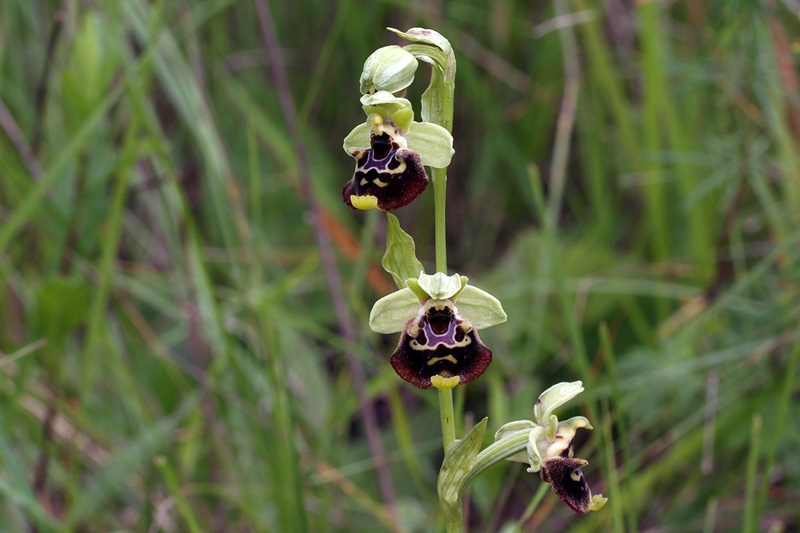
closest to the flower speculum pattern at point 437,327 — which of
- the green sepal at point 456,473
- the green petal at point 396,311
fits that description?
the green petal at point 396,311

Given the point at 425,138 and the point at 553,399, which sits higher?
the point at 425,138

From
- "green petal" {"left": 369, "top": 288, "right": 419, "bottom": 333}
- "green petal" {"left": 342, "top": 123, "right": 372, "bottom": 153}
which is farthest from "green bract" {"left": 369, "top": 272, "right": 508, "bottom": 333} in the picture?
"green petal" {"left": 342, "top": 123, "right": 372, "bottom": 153}

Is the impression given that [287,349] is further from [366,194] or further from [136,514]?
[366,194]

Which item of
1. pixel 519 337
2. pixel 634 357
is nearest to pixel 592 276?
pixel 519 337

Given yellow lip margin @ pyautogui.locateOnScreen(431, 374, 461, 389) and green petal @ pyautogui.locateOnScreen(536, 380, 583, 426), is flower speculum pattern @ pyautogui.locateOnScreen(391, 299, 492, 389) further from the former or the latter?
green petal @ pyautogui.locateOnScreen(536, 380, 583, 426)

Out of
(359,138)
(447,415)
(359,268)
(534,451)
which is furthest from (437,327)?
(359,268)

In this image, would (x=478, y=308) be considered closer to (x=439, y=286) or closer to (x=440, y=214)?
(x=439, y=286)
